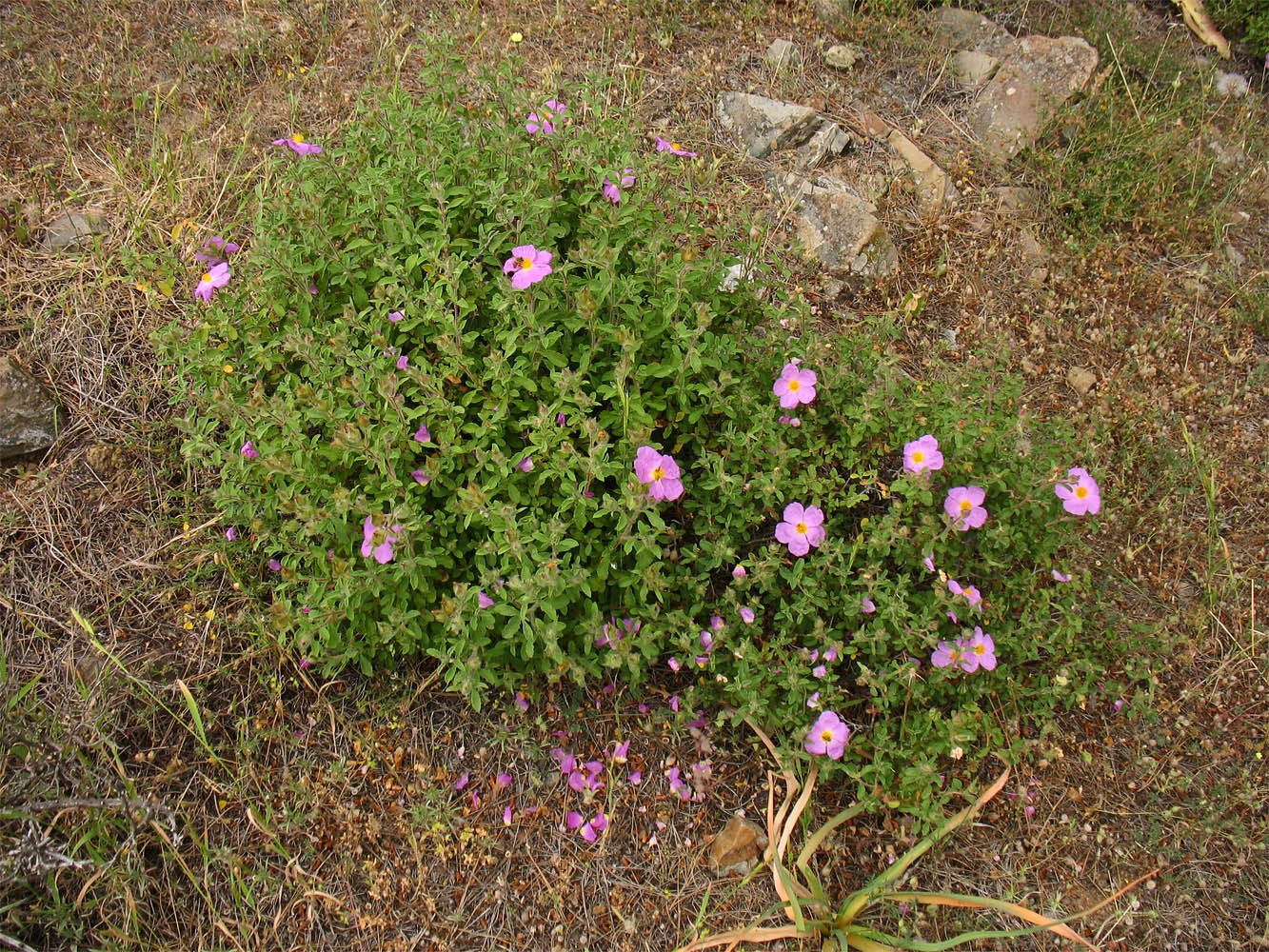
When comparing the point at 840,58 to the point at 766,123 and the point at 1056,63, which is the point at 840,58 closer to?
the point at 766,123

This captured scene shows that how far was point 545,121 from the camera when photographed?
2.97 meters

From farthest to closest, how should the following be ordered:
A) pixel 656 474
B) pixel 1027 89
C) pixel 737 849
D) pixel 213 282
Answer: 1. pixel 1027 89
2. pixel 213 282
3. pixel 737 849
4. pixel 656 474

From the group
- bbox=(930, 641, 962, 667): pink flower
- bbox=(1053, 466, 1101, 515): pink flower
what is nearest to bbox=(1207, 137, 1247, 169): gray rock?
bbox=(1053, 466, 1101, 515): pink flower

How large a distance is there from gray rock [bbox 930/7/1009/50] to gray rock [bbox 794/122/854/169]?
101 centimetres

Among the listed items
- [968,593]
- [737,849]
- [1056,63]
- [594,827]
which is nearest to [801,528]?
[968,593]

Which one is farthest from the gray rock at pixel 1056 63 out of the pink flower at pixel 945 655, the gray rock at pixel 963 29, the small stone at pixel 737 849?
the small stone at pixel 737 849

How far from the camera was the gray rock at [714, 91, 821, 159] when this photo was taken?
404cm

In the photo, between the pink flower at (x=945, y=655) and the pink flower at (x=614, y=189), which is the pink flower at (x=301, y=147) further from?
the pink flower at (x=945, y=655)

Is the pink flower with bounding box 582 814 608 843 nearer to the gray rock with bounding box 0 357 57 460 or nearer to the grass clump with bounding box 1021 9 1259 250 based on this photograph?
the gray rock with bounding box 0 357 57 460

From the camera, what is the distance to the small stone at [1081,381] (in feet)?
11.7

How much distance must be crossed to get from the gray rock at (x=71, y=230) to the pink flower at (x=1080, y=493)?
3.68 meters

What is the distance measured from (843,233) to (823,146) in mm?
563

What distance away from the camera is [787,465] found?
106 inches

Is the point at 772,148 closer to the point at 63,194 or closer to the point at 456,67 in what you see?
the point at 456,67
